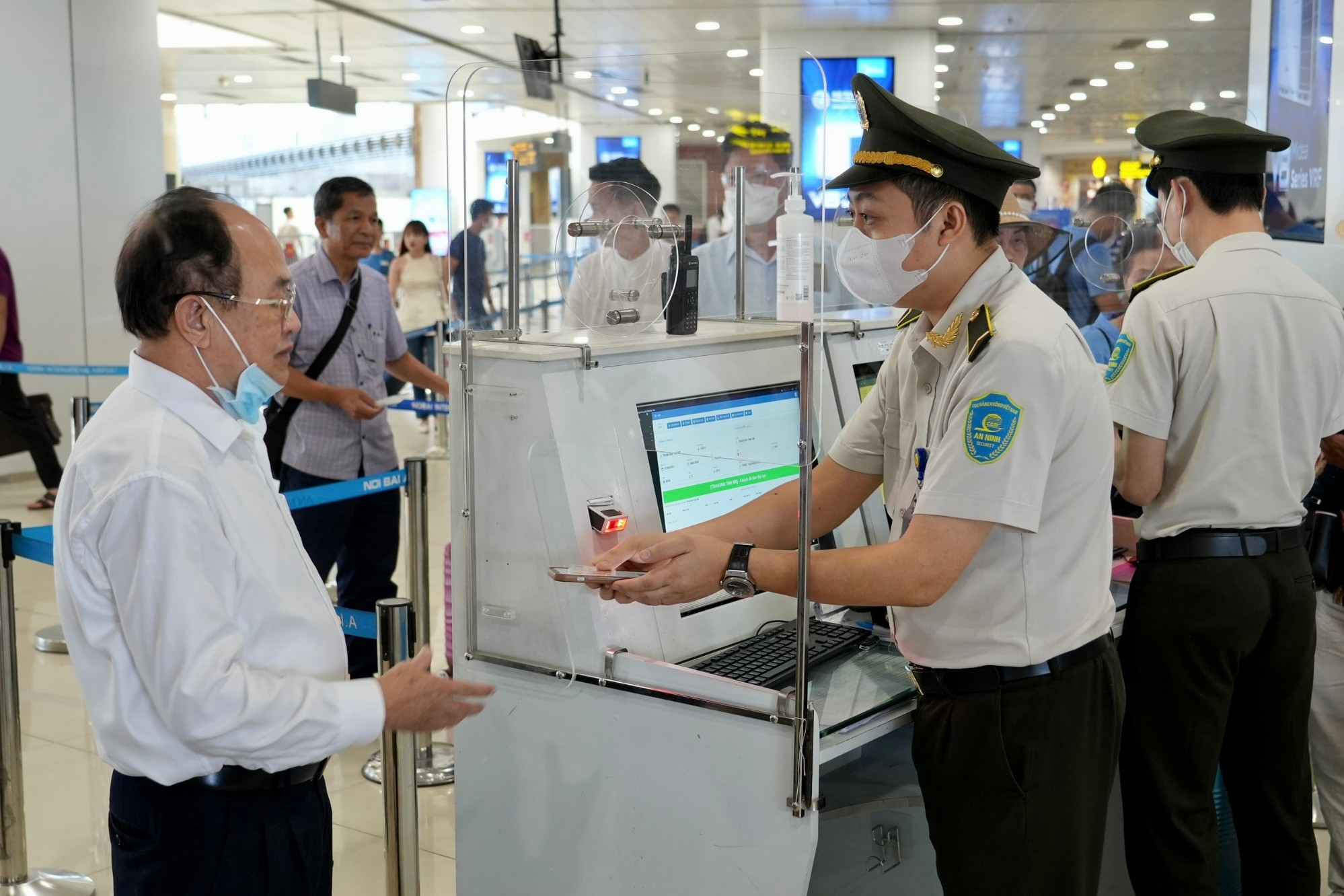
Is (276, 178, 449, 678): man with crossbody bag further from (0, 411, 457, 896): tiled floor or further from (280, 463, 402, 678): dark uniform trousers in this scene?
(0, 411, 457, 896): tiled floor

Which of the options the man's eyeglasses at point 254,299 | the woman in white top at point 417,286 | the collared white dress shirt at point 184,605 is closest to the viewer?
the collared white dress shirt at point 184,605

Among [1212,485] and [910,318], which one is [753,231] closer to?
[910,318]

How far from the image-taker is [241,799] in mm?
1535

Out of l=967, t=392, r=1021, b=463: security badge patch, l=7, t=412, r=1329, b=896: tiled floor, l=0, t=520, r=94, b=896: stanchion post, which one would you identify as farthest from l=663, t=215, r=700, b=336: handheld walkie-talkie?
l=0, t=520, r=94, b=896: stanchion post

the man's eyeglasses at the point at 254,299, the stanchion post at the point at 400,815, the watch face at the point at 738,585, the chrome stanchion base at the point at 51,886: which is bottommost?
the chrome stanchion base at the point at 51,886

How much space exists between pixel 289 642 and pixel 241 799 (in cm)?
23

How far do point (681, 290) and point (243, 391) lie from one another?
30.6 inches

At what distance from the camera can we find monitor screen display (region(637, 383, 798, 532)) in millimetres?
1897

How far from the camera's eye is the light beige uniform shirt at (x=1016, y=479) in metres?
1.57

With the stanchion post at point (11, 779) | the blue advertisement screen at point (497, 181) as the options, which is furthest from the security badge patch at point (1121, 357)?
the stanchion post at point (11, 779)

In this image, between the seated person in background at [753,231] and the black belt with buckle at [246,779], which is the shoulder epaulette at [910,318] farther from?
the black belt with buckle at [246,779]

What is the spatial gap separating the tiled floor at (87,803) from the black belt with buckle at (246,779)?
3.53 ft

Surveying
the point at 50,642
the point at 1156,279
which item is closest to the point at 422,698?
the point at 1156,279

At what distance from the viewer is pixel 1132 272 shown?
149 inches
